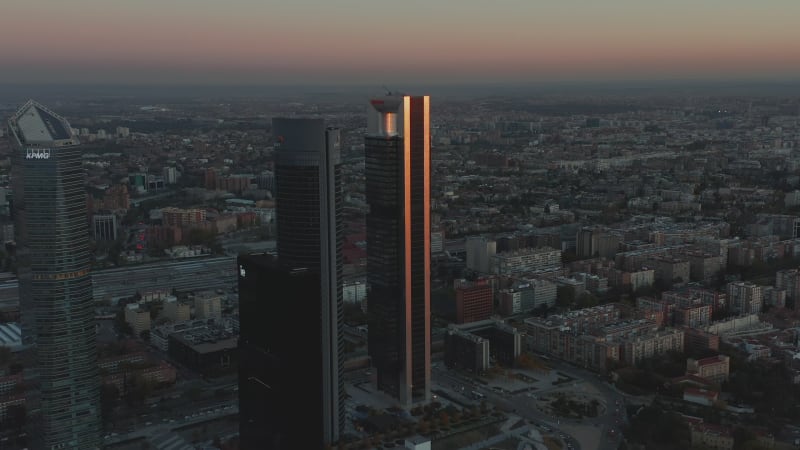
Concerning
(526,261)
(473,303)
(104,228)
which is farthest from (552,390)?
(104,228)

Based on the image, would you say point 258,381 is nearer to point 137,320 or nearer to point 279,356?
point 279,356

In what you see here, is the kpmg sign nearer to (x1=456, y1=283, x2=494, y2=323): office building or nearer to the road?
the road

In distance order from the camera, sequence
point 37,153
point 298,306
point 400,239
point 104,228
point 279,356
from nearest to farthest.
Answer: point 298,306 → point 279,356 → point 37,153 → point 400,239 → point 104,228

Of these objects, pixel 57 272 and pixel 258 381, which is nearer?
pixel 258 381

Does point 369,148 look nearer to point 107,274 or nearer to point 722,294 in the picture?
point 722,294

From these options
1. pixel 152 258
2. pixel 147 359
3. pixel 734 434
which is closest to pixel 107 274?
pixel 152 258
